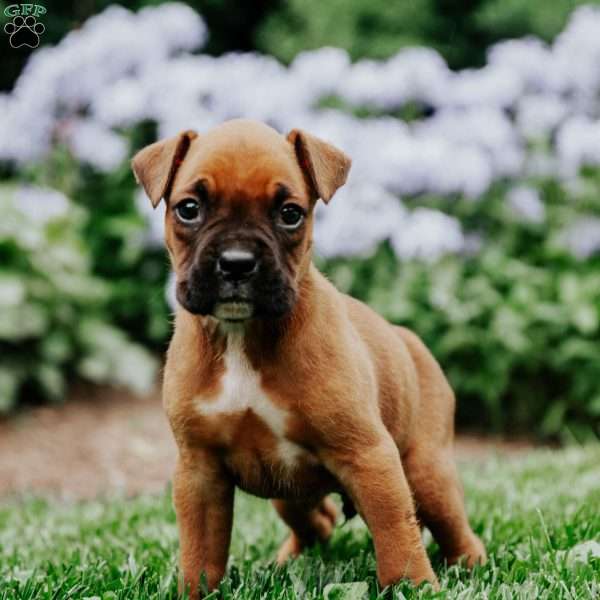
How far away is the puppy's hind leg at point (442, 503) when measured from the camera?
3918 millimetres

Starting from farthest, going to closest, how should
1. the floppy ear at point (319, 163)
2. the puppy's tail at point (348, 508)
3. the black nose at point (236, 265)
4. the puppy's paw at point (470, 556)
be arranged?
the puppy's paw at point (470, 556), the puppy's tail at point (348, 508), the floppy ear at point (319, 163), the black nose at point (236, 265)

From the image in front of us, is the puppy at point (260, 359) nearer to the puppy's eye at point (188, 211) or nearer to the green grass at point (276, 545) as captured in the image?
the puppy's eye at point (188, 211)

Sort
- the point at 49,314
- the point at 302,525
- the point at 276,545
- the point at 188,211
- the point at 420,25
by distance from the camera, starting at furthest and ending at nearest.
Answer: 1. the point at 420,25
2. the point at 49,314
3. the point at 276,545
4. the point at 302,525
5. the point at 188,211

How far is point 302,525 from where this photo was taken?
4.50 m

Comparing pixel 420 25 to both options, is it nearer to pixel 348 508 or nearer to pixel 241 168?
pixel 348 508

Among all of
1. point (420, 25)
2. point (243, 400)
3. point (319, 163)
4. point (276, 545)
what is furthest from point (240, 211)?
point (420, 25)

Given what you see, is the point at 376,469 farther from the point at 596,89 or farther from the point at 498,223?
the point at 596,89

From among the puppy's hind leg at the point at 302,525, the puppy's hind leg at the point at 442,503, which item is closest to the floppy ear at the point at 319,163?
the puppy's hind leg at the point at 442,503

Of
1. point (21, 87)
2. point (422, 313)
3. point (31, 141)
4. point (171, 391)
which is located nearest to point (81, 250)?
point (31, 141)

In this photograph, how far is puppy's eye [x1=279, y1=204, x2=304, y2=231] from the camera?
10.9ft

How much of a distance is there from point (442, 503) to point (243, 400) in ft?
3.37

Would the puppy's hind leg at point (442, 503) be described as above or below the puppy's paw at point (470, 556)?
above

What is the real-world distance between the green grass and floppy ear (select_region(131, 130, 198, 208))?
1.36 meters

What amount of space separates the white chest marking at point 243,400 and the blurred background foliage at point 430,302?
4.88 meters
